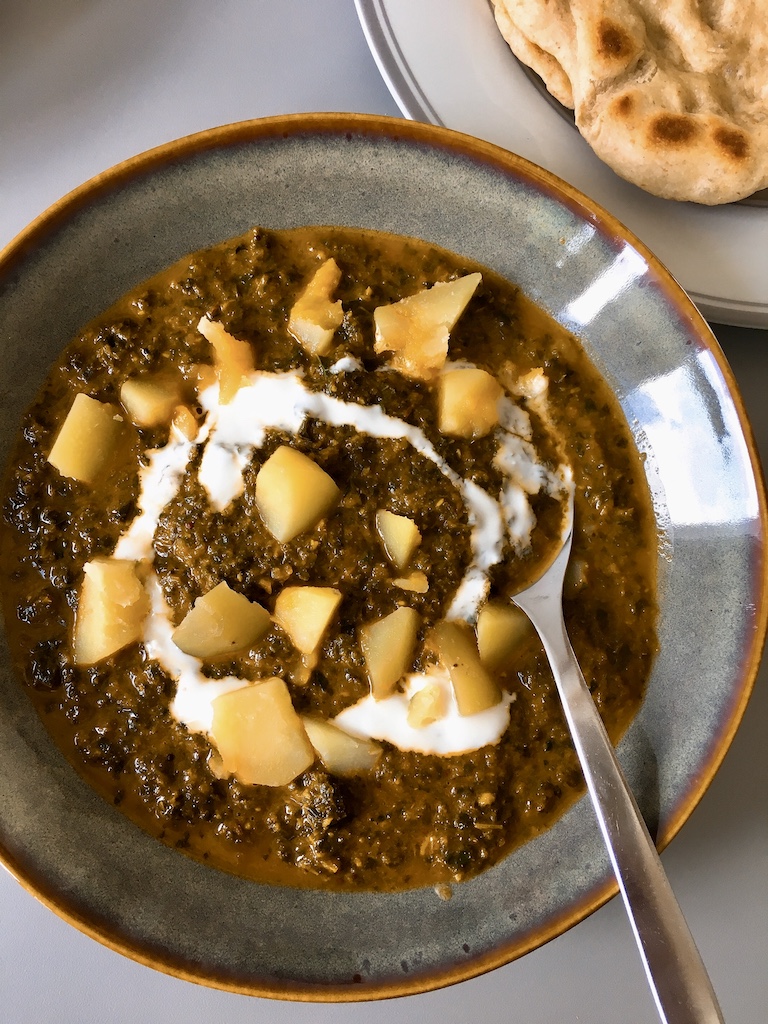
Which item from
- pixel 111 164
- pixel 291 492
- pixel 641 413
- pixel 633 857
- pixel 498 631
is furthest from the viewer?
pixel 111 164

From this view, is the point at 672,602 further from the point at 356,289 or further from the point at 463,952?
the point at 356,289

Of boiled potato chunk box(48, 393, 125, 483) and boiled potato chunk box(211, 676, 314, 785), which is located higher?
boiled potato chunk box(48, 393, 125, 483)

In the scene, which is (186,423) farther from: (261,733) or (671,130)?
(671,130)

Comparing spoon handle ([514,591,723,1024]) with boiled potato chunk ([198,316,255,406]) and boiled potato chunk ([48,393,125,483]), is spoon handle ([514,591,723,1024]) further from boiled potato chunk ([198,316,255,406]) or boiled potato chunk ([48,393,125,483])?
boiled potato chunk ([48,393,125,483])

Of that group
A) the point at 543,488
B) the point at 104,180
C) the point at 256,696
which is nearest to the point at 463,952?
the point at 256,696

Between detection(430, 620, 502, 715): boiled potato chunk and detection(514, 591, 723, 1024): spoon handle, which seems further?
detection(430, 620, 502, 715): boiled potato chunk

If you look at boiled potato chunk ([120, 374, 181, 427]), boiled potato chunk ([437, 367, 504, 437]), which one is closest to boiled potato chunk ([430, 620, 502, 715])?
boiled potato chunk ([437, 367, 504, 437])

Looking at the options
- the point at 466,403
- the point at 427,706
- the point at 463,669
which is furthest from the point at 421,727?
the point at 466,403
